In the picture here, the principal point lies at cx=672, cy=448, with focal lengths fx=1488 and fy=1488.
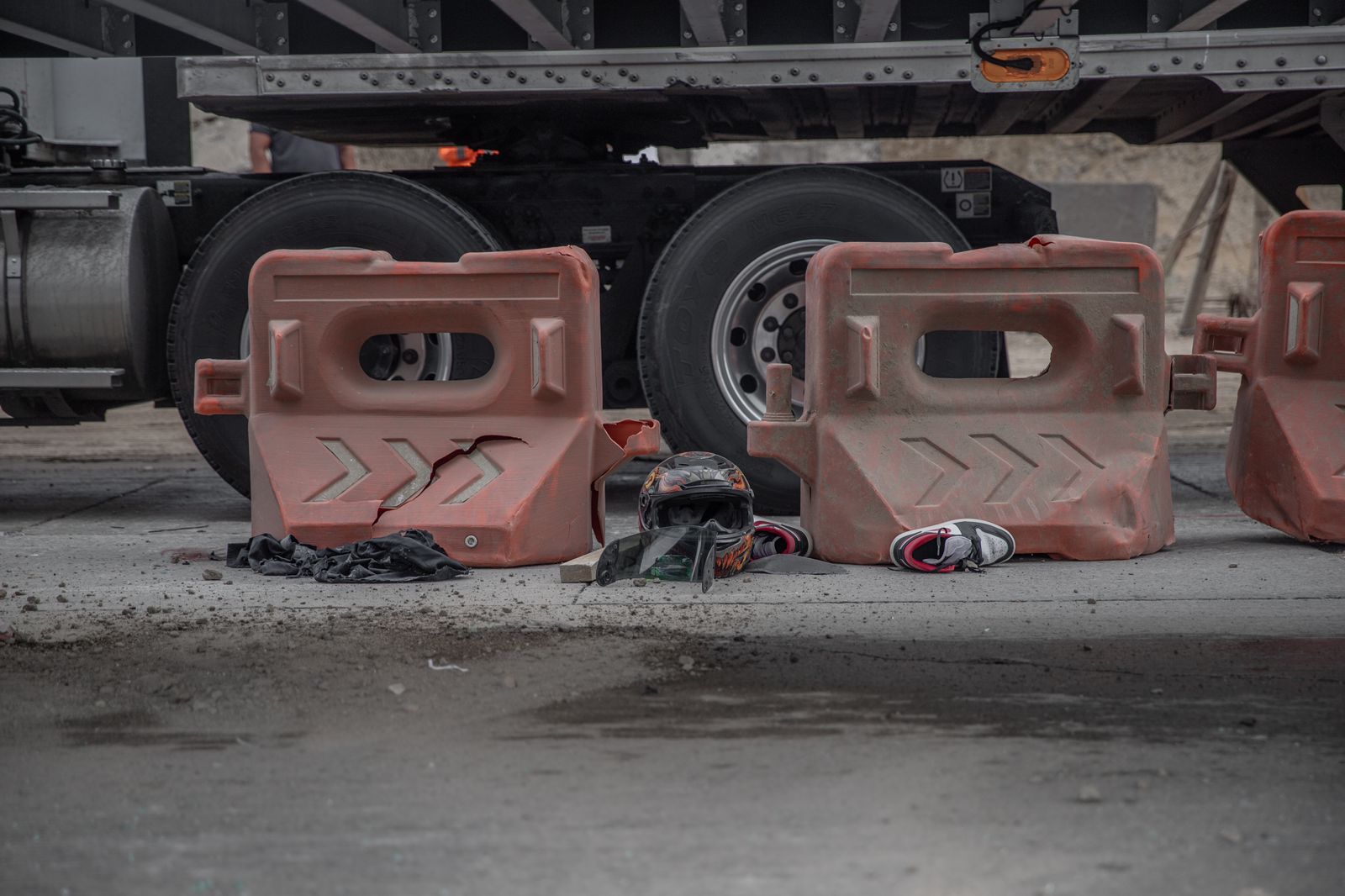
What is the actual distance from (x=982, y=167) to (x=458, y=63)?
2.46 metres

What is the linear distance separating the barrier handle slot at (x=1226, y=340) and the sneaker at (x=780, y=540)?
1739 mm

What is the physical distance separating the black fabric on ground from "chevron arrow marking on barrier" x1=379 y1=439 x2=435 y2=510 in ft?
0.62

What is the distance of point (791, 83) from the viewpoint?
20.5ft

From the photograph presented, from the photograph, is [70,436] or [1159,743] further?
[70,436]

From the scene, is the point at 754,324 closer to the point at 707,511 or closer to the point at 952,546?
the point at 707,511

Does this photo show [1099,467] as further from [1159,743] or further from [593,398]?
[1159,743]

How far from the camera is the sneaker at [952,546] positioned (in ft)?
17.1

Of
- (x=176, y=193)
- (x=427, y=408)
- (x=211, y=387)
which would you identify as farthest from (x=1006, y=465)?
A: (x=176, y=193)

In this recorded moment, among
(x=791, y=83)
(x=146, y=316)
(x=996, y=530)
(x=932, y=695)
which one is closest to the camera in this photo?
(x=932, y=695)

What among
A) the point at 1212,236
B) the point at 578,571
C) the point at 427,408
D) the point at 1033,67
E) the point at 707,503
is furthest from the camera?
the point at 1212,236

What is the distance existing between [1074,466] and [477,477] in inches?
87.6

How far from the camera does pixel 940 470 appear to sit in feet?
18.1

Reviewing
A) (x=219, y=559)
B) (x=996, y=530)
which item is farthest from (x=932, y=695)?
(x=219, y=559)

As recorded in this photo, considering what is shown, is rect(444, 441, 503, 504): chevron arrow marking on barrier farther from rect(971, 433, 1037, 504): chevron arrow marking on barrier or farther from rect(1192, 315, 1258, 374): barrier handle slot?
rect(1192, 315, 1258, 374): barrier handle slot
